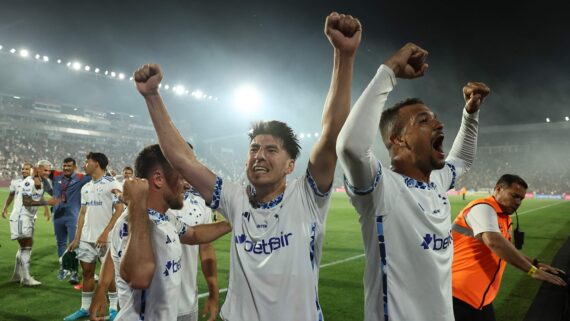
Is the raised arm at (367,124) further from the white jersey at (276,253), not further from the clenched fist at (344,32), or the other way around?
the white jersey at (276,253)

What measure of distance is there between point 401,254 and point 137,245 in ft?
4.64

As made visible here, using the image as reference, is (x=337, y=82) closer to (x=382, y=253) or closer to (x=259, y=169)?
(x=259, y=169)

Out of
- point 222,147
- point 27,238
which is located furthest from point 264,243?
point 222,147

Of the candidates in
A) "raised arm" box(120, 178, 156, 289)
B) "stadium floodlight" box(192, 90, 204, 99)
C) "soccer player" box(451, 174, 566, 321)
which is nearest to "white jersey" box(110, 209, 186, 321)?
"raised arm" box(120, 178, 156, 289)

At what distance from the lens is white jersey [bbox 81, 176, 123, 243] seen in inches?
298

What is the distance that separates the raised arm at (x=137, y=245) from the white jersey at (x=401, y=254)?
1163 millimetres

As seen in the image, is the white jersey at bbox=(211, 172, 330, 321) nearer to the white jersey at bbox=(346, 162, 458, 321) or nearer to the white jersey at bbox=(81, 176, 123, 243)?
the white jersey at bbox=(346, 162, 458, 321)

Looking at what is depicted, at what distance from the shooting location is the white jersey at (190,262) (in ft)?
13.0

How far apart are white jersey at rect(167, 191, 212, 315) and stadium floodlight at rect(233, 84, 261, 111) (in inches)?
2112

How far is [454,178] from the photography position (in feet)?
10.0

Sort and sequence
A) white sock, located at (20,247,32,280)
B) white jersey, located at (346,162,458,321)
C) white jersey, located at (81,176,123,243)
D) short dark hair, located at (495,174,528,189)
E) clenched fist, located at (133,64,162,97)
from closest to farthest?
white jersey, located at (346,162,458,321)
clenched fist, located at (133,64,162,97)
short dark hair, located at (495,174,528,189)
white jersey, located at (81,176,123,243)
white sock, located at (20,247,32,280)

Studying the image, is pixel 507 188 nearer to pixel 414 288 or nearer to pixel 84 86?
pixel 414 288

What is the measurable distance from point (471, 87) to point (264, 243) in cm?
193

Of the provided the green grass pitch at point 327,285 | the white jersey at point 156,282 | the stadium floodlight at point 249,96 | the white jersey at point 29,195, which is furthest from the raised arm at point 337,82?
the stadium floodlight at point 249,96
